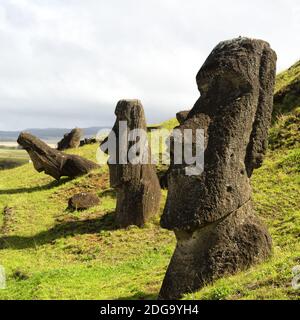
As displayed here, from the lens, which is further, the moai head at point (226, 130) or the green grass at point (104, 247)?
the moai head at point (226, 130)

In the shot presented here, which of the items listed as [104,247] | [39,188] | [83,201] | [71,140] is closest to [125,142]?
[83,201]

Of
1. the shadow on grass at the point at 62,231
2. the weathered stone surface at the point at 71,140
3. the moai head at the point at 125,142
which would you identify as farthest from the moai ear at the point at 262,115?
the weathered stone surface at the point at 71,140

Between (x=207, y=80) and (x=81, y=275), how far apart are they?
6.43 m

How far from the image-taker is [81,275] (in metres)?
13.9

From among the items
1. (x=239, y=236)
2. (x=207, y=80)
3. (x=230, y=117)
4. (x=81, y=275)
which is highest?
(x=207, y=80)

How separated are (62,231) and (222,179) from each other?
10202mm

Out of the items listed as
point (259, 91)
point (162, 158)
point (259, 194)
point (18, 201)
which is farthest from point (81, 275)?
point (162, 158)

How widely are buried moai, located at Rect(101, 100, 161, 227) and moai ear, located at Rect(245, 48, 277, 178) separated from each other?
827 cm

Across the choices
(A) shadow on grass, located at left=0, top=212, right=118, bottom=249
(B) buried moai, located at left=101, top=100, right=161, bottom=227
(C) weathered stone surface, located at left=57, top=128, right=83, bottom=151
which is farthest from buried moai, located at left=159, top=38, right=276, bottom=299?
(C) weathered stone surface, located at left=57, top=128, right=83, bottom=151

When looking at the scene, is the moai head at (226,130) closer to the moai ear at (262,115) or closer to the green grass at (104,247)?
the moai ear at (262,115)

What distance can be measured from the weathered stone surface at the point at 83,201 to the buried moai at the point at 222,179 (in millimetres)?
11075

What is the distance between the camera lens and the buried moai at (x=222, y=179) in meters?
9.73

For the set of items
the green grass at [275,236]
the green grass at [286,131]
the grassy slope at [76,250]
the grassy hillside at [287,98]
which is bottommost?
the grassy slope at [76,250]
